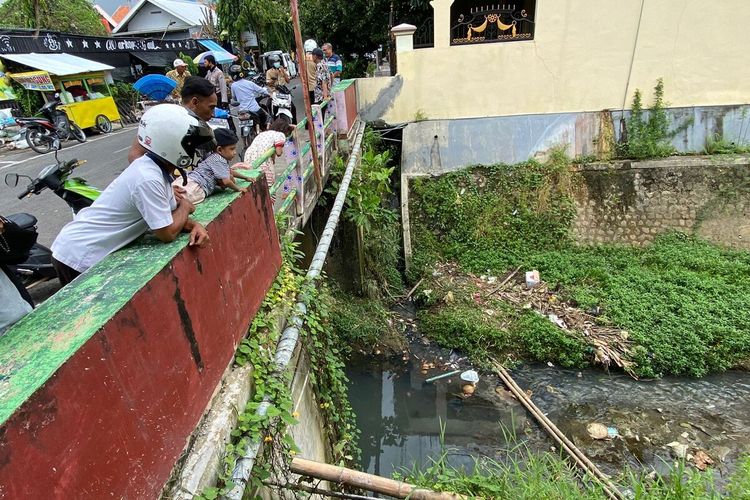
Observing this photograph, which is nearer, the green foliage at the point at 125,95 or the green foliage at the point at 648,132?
the green foliage at the point at 648,132

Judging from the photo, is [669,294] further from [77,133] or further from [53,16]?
[53,16]

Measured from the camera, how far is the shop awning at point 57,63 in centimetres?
1294

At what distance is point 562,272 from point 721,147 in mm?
4754

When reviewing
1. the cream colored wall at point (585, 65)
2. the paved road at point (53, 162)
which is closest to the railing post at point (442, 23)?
the cream colored wall at point (585, 65)

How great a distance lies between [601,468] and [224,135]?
238 inches

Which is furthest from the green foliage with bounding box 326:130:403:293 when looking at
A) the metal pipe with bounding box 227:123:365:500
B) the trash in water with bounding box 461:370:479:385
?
the trash in water with bounding box 461:370:479:385

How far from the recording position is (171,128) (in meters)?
2.09

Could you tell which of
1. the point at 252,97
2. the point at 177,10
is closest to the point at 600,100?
the point at 252,97

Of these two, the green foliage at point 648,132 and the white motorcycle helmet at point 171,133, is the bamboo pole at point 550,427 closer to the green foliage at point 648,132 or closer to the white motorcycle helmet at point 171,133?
the white motorcycle helmet at point 171,133

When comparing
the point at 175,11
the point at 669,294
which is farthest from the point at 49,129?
the point at 175,11

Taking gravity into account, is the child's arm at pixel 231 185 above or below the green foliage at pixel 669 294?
above

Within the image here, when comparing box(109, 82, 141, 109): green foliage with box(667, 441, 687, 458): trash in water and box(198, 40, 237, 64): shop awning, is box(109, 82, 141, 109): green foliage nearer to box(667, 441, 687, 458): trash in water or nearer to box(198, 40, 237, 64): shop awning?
box(198, 40, 237, 64): shop awning

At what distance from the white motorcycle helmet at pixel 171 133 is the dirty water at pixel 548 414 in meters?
4.91

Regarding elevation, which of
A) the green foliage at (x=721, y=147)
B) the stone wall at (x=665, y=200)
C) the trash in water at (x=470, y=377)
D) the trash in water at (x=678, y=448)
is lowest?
the trash in water at (x=678, y=448)
